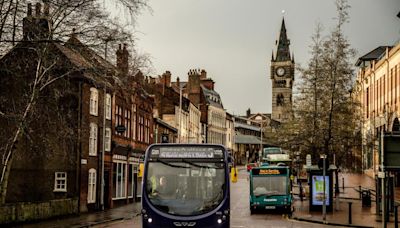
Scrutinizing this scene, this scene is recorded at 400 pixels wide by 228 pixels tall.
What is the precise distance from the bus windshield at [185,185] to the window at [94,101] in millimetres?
22647

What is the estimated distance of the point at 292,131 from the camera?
44406 mm

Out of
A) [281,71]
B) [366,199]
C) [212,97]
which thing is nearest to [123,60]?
[366,199]

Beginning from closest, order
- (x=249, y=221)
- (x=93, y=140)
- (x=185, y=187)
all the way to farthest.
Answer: (x=185, y=187)
(x=249, y=221)
(x=93, y=140)

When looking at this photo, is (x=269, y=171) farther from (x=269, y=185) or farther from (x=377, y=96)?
(x=377, y=96)

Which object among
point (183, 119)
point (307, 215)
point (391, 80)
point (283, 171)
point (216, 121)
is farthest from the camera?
point (216, 121)

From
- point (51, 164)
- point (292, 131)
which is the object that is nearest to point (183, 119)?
point (292, 131)

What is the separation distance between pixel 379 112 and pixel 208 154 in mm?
48011

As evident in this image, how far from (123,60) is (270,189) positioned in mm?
13615

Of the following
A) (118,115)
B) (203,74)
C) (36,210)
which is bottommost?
(36,210)

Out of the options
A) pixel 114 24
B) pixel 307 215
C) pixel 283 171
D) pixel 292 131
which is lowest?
pixel 307 215

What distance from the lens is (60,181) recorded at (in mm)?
38844

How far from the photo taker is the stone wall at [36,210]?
29.1 meters

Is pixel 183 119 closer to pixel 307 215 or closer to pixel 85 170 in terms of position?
pixel 85 170

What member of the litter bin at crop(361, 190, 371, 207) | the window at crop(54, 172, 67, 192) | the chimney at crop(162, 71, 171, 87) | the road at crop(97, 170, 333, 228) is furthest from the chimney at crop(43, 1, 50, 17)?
the chimney at crop(162, 71, 171, 87)
